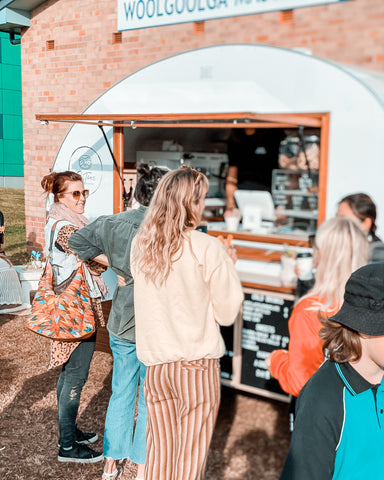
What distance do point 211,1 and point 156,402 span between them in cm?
414

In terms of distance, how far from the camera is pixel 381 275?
147 centimetres

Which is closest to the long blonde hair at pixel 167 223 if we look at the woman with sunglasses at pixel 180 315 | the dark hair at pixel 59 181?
the woman with sunglasses at pixel 180 315

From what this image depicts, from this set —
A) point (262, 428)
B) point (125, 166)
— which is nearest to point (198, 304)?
point (262, 428)

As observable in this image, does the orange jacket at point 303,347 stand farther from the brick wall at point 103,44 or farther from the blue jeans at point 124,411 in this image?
the brick wall at point 103,44

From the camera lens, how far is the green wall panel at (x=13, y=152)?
52.9 ft

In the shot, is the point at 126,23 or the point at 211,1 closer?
the point at 211,1

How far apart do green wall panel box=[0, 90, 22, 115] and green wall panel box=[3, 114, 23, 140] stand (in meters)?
0.19

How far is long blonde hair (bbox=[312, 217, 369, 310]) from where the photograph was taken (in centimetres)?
246

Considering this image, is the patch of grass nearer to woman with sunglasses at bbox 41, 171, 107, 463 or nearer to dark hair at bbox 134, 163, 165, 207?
woman with sunglasses at bbox 41, 171, 107, 463

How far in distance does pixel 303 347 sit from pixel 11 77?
611 inches

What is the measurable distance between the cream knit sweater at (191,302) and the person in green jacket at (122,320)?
1.40 ft

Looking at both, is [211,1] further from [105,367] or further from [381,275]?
[381,275]

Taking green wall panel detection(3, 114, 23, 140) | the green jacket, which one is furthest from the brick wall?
green wall panel detection(3, 114, 23, 140)

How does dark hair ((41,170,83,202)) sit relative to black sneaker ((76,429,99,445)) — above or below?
above
